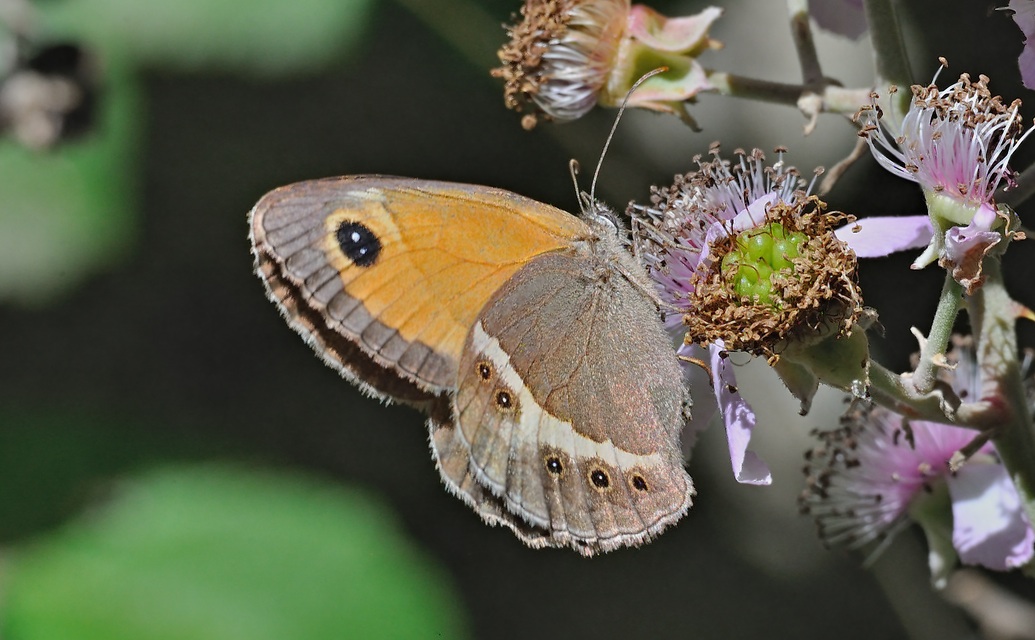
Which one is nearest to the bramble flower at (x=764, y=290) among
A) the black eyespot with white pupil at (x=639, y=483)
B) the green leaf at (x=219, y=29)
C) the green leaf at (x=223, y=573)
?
the black eyespot with white pupil at (x=639, y=483)

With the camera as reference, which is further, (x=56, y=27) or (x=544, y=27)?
(x=56, y=27)

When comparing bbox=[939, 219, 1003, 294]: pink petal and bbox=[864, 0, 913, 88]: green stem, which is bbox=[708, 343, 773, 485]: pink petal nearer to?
bbox=[939, 219, 1003, 294]: pink petal

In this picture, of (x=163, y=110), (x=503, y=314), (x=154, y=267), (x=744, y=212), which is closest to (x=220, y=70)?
(x=163, y=110)

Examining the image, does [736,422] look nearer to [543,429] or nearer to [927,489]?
[543,429]

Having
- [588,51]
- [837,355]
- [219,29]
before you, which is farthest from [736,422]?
[219,29]

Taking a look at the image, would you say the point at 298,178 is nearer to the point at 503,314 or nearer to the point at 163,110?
the point at 163,110

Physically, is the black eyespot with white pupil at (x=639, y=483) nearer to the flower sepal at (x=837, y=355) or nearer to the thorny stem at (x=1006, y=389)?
the flower sepal at (x=837, y=355)

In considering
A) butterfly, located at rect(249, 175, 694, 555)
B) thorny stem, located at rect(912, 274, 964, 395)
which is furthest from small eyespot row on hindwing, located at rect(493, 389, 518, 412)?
thorny stem, located at rect(912, 274, 964, 395)
